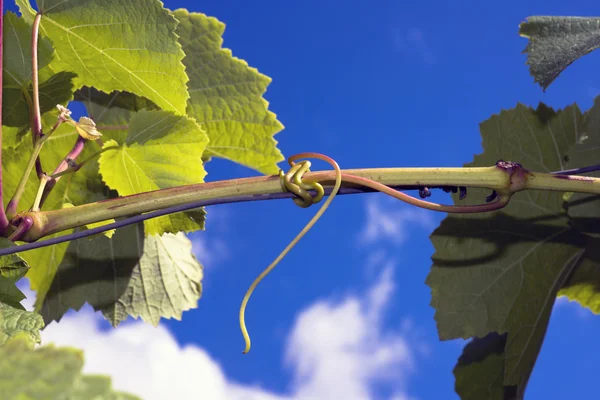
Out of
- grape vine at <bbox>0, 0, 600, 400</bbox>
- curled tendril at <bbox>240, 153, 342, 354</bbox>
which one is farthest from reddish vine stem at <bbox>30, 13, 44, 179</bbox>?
curled tendril at <bbox>240, 153, 342, 354</bbox>

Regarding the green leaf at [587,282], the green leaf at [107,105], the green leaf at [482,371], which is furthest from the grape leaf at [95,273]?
the green leaf at [587,282]

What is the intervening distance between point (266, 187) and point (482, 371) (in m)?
1.17

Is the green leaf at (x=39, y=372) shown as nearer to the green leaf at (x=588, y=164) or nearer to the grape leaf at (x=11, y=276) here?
the grape leaf at (x=11, y=276)

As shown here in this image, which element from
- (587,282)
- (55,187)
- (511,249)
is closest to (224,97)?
(55,187)

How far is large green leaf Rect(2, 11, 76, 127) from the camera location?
3.53 feet

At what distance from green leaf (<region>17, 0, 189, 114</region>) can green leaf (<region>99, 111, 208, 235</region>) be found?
69 millimetres

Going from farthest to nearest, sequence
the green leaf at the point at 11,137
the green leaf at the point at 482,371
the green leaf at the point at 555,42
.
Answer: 1. the green leaf at the point at 482,371
2. the green leaf at the point at 11,137
3. the green leaf at the point at 555,42

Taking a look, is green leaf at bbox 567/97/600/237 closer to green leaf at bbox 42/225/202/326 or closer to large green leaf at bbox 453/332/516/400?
large green leaf at bbox 453/332/516/400

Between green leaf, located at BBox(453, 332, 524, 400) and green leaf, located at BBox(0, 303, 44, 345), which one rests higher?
green leaf, located at BBox(453, 332, 524, 400)

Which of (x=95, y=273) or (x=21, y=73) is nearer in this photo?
(x=21, y=73)

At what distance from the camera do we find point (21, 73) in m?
1.08

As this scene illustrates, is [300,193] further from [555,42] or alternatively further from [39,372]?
[555,42]

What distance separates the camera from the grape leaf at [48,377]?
0.45 m

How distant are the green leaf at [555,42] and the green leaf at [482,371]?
912 mm
